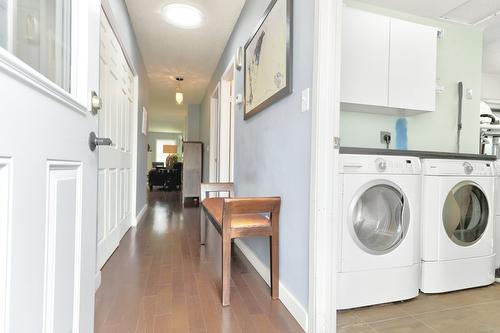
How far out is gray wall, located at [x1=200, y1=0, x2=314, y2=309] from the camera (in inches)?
53.2

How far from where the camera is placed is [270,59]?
72.9 inches

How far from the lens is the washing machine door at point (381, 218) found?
1.57 metres

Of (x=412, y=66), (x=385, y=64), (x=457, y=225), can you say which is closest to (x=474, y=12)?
(x=412, y=66)

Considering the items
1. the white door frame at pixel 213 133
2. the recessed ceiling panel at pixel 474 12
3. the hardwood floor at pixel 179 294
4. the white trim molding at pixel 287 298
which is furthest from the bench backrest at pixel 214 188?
the recessed ceiling panel at pixel 474 12

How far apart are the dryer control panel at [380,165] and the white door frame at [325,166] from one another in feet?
1.00

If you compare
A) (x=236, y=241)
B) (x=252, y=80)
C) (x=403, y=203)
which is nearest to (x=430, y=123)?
(x=403, y=203)

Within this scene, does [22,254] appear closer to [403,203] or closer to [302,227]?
[302,227]

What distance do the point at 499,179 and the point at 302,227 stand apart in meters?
1.80

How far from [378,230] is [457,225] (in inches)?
26.0

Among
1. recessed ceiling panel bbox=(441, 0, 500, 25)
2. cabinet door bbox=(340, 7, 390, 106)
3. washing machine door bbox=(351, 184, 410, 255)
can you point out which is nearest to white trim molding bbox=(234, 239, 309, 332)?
washing machine door bbox=(351, 184, 410, 255)

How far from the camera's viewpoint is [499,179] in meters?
2.01

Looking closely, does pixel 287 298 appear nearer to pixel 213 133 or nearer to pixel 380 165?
pixel 380 165

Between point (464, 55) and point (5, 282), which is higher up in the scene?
point (464, 55)

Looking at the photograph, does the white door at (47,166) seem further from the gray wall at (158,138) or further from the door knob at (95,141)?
the gray wall at (158,138)
